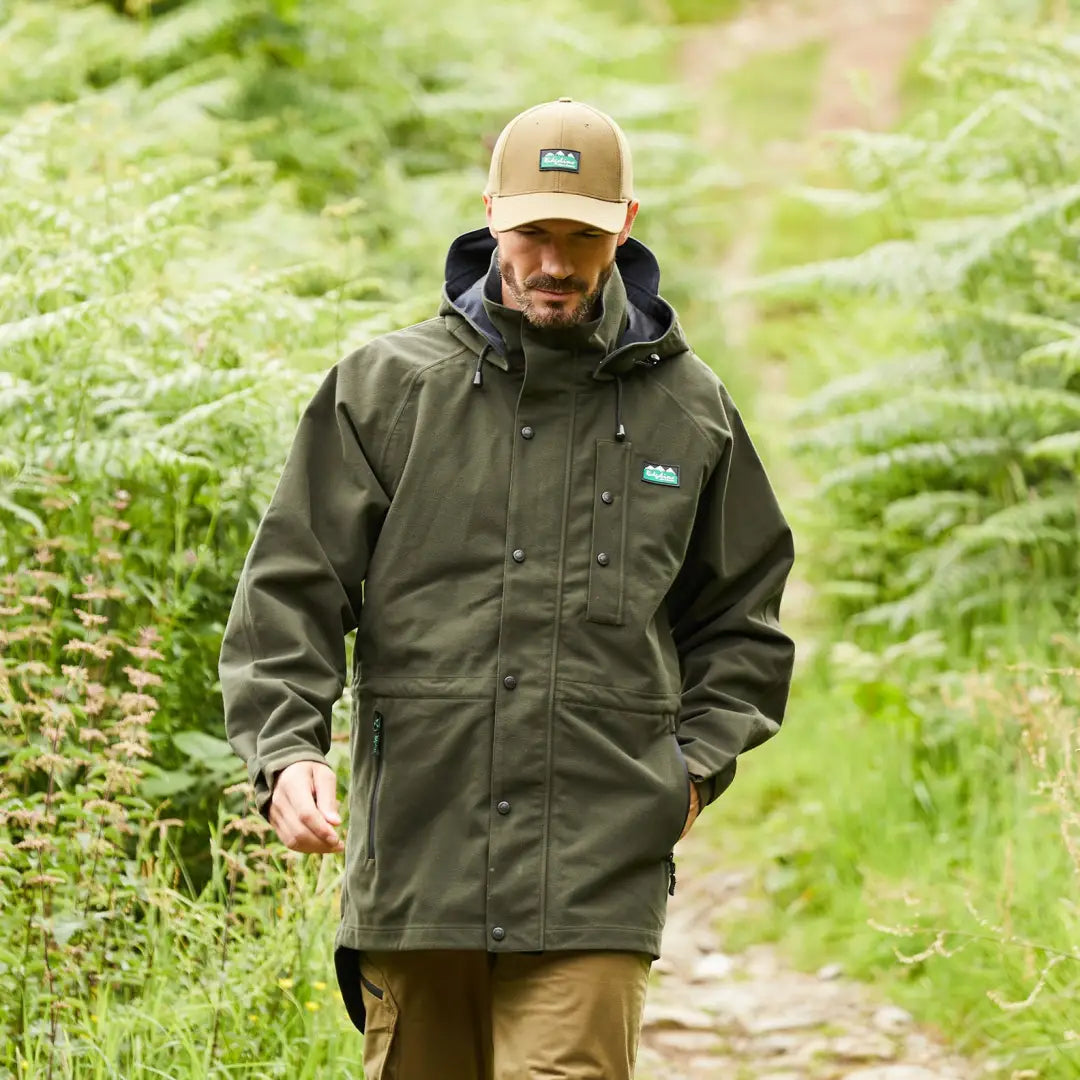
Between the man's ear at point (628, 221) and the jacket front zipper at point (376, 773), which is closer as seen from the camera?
the jacket front zipper at point (376, 773)

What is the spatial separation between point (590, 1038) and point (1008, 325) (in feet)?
18.2

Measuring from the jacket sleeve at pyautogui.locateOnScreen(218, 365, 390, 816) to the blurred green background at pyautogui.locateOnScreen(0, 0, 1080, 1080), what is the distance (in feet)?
2.93

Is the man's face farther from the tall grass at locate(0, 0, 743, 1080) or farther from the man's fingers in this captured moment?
the tall grass at locate(0, 0, 743, 1080)

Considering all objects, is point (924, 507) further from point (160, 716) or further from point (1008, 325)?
point (160, 716)

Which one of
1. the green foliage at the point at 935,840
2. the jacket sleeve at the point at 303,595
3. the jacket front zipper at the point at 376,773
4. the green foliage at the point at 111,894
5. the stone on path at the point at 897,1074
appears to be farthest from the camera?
the stone on path at the point at 897,1074

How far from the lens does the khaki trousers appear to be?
304 centimetres

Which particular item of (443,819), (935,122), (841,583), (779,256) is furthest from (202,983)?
(779,256)

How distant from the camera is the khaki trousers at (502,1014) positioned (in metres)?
3.04

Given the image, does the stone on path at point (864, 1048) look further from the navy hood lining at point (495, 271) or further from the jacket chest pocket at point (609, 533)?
the navy hood lining at point (495, 271)

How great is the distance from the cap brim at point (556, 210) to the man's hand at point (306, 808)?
3.67 feet

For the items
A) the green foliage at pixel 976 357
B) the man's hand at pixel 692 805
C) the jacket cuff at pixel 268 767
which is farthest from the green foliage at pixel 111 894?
the green foliage at pixel 976 357

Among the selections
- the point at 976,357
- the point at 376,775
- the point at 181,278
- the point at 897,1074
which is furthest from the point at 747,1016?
the point at 976,357

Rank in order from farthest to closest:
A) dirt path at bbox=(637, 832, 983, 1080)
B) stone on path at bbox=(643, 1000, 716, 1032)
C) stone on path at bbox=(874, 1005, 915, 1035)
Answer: stone on path at bbox=(643, 1000, 716, 1032)
stone on path at bbox=(874, 1005, 915, 1035)
dirt path at bbox=(637, 832, 983, 1080)

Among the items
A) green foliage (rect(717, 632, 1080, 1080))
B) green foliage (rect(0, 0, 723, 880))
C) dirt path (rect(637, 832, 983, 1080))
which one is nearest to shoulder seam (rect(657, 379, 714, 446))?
green foliage (rect(717, 632, 1080, 1080))
